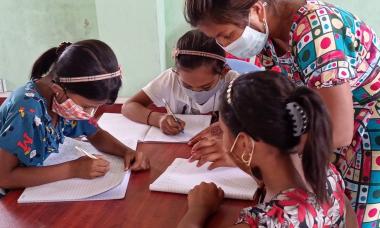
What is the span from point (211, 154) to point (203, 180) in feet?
0.43

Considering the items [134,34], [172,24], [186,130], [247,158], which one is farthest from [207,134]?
[172,24]

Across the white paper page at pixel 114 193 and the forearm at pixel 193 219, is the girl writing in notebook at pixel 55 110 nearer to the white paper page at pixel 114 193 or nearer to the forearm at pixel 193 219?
the white paper page at pixel 114 193

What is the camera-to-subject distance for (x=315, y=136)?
2.67 feet

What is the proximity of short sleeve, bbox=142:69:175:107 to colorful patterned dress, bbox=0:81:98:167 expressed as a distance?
0.65 meters

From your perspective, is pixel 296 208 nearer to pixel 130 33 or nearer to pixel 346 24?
pixel 346 24

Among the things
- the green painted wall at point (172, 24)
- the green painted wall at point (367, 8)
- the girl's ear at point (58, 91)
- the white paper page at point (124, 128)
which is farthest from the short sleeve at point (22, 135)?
the green painted wall at point (367, 8)

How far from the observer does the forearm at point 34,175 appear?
119 cm

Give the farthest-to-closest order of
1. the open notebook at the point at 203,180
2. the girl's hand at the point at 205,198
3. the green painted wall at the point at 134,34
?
the green painted wall at the point at 134,34 → the open notebook at the point at 203,180 → the girl's hand at the point at 205,198

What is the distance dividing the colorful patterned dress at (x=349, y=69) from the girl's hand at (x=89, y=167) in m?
0.61

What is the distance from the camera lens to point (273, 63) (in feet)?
4.17

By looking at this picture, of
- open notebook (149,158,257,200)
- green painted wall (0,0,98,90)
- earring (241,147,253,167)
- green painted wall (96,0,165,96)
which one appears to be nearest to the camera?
earring (241,147,253,167)

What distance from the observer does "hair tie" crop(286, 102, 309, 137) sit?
0.81 m

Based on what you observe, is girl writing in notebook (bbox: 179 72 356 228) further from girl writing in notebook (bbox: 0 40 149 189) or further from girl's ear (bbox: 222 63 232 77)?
girl's ear (bbox: 222 63 232 77)

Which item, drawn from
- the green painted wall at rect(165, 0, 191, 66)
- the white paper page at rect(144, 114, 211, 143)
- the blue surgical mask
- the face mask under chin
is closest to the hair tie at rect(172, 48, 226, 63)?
the blue surgical mask
